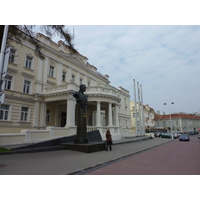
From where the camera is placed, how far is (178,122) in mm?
69312

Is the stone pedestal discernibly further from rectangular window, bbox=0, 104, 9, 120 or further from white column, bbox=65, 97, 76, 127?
rectangular window, bbox=0, 104, 9, 120

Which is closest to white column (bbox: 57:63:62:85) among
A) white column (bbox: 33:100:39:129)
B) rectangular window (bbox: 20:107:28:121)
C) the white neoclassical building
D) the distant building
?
the white neoclassical building

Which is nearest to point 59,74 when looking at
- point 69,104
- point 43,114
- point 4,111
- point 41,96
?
point 41,96

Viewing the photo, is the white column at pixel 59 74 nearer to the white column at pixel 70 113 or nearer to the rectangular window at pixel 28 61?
the rectangular window at pixel 28 61

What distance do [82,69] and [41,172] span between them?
24542 mm

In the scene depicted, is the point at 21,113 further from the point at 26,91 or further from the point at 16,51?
the point at 16,51

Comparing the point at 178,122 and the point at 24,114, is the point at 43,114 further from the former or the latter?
the point at 178,122

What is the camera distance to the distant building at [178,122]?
69.1 meters

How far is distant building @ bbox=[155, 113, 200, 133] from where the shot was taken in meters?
69.1

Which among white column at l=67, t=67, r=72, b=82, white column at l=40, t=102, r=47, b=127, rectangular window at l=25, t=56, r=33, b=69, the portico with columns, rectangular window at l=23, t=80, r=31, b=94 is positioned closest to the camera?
the portico with columns

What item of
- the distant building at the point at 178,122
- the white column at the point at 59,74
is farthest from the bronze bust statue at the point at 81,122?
the distant building at the point at 178,122

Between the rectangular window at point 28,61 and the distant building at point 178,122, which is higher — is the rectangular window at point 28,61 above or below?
above

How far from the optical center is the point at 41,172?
5641 mm

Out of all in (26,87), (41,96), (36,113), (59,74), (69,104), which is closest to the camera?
(69,104)
